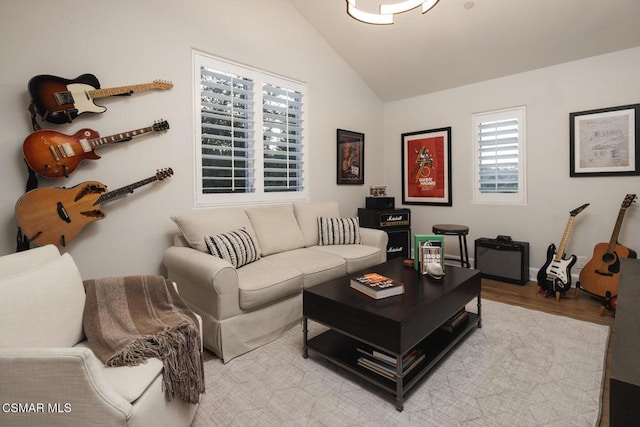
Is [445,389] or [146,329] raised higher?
[146,329]

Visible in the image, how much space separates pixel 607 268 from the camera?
2.95 metres

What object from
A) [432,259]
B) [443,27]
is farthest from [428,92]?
[432,259]

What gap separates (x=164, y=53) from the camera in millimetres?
2750

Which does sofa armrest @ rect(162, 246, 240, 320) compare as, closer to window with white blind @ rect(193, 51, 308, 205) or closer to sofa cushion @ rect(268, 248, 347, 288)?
sofa cushion @ rect(268, 248, 347, 288)

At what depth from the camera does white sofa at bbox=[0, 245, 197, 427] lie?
100cm

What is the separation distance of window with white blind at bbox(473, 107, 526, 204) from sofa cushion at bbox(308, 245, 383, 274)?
186 centimetres

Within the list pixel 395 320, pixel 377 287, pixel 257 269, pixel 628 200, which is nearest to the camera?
pixel 395 320

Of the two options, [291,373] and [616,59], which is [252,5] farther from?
[616,59]

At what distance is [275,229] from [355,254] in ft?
2.67

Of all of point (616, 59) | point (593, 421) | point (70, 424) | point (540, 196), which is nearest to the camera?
point (70, 424)

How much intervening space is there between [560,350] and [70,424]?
2682 mm

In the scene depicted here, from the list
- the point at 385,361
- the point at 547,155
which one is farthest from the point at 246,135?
the point at 547,155

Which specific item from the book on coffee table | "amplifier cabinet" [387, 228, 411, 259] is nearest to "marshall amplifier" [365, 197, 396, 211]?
"amplifier cabinet" [387, 228, 411, 259]

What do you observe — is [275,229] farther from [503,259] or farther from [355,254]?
[503,259]
